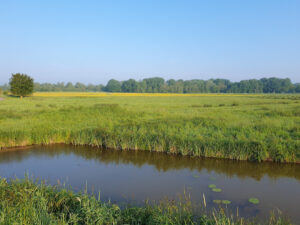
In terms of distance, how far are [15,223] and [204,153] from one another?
7.53 m

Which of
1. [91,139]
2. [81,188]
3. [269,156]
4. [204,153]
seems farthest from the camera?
A: [91,139]

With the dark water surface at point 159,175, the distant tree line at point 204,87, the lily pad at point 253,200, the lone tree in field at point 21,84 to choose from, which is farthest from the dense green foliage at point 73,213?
the distant tree line at point 204,87

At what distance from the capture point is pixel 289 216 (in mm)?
5117

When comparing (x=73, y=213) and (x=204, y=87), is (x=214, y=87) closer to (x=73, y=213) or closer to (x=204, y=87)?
(x=204, y=87)

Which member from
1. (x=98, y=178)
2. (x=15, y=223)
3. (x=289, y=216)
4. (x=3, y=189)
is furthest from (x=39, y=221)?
(x=289, y=216)

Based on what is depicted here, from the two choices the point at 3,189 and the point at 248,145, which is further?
the point at 248,145

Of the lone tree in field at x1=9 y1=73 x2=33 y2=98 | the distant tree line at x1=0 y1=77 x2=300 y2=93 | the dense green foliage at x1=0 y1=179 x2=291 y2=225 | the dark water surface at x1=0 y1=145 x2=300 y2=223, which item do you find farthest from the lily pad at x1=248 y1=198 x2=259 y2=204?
the distant tree line at x1=0 y1=77 x2=300 y2=93

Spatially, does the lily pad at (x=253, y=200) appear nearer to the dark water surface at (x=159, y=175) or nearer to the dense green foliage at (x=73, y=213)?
the dark water surface at (x=159, y=175)

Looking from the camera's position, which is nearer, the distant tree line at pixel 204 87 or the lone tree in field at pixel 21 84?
the lone tree in field at pixel 21 84

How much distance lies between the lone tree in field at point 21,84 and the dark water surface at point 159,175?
35.4 m

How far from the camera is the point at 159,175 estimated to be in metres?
7.94

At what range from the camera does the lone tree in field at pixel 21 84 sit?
133ft

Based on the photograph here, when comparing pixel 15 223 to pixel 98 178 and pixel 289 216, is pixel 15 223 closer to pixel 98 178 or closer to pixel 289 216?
pixel 98 178

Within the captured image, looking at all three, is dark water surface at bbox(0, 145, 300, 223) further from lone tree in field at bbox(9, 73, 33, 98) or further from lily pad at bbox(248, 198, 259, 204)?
lone tree in field at bbox(9, 73, 33, 98)
